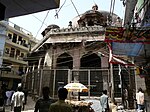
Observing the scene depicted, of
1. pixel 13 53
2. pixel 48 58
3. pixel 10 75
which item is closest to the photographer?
pixel 48 58

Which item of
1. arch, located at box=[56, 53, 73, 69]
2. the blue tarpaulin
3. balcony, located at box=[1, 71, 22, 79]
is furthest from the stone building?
balcony, located at box=[1, 71, 22, 79]

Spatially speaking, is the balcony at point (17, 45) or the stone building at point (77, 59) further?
the balcony at point (17, 45)

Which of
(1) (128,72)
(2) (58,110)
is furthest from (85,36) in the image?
(2) (58,110)

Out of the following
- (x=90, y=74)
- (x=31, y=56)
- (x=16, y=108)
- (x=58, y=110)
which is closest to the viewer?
(x=58, y=110)

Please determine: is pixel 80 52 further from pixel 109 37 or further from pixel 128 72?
pixel 109 37

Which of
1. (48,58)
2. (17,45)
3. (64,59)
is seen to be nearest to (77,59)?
(64,59)

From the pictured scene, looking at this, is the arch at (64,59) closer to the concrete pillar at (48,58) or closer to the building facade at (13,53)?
the concrete pillar at (48,58)

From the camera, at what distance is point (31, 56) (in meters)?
21.2

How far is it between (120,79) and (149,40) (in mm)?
7682

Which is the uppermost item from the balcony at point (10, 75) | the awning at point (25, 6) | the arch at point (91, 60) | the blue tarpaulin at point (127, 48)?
the arch at point (91, 60)

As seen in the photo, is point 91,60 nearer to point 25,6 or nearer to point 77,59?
point 77,59

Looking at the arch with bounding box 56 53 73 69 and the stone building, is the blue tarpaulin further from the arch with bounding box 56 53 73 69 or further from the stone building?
the arch with bounding box 56 53 73 69

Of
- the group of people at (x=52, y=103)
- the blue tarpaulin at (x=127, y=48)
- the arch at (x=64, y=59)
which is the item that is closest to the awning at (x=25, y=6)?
the group of people at (x=52, y=103)

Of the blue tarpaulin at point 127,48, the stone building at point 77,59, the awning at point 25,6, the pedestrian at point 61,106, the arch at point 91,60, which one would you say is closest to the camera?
the pedestrian at point 61,106
